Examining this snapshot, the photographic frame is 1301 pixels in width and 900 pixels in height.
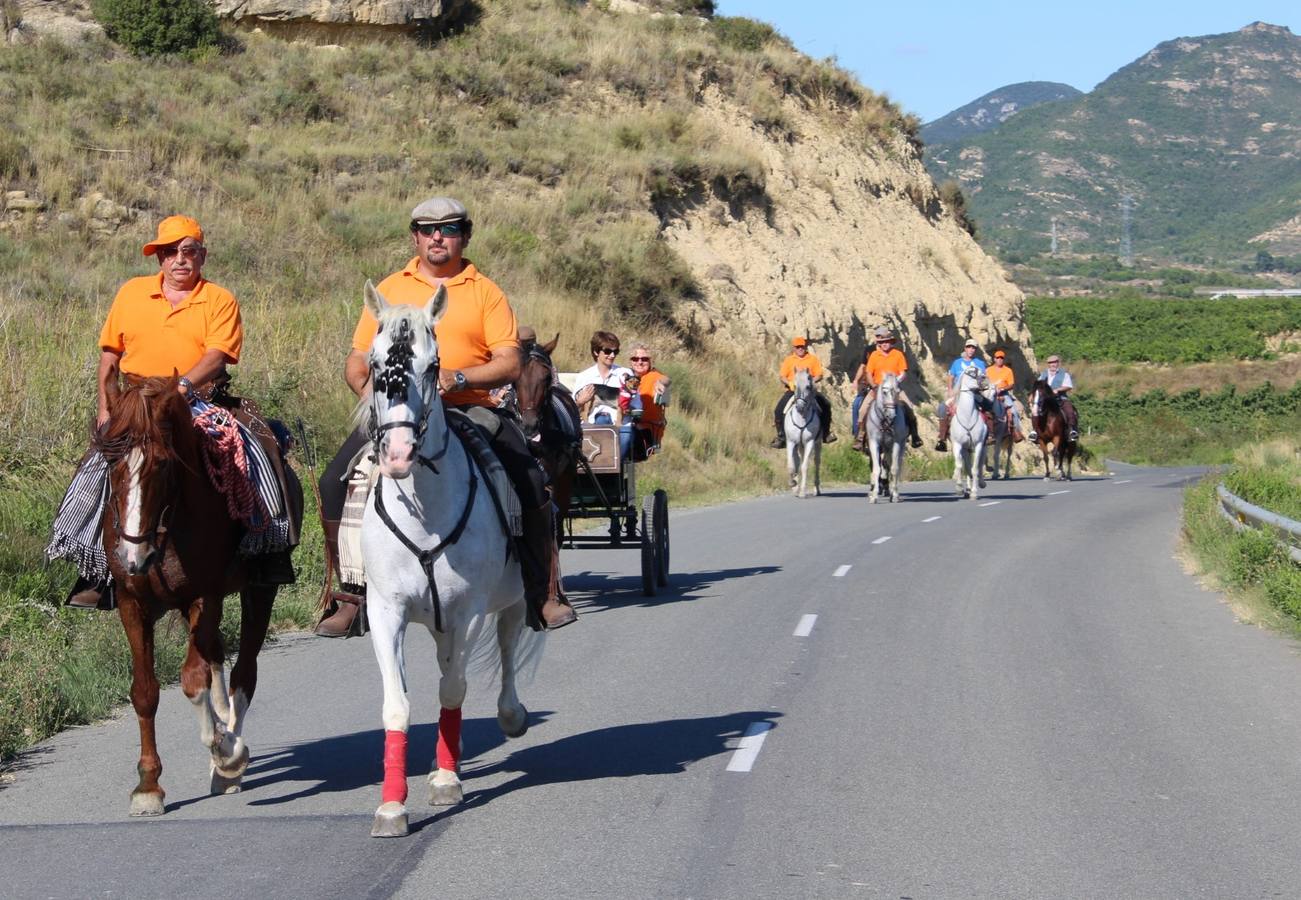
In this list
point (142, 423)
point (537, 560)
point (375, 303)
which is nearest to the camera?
point (375, 303)

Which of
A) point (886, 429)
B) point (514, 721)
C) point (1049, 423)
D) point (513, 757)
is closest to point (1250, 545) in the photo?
point (513, 757)

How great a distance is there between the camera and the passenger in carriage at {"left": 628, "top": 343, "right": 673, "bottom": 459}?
54.3 ft

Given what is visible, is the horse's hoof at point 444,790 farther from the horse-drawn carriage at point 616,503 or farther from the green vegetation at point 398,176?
the green vegetation at point 398,176

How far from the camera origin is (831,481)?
37344mm

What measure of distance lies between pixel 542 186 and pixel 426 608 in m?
35.5

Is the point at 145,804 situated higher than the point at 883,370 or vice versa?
the point at 883,370

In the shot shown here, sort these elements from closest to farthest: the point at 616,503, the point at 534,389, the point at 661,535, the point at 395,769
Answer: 1. the point at 395,769
2. the point at 534,389
3. the point at 616,503
4. the point at 661,535

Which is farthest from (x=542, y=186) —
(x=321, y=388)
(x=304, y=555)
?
(x=304, y=555)

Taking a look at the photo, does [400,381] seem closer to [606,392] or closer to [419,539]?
[419,539]

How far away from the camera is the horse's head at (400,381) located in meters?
6.78

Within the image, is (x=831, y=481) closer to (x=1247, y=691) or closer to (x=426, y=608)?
(x=1247, y=691)

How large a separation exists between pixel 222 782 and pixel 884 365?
22.8m

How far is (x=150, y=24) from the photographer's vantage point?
4266cm

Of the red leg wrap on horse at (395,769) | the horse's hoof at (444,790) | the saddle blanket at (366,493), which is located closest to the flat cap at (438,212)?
the saddle blanket at (366,493)
